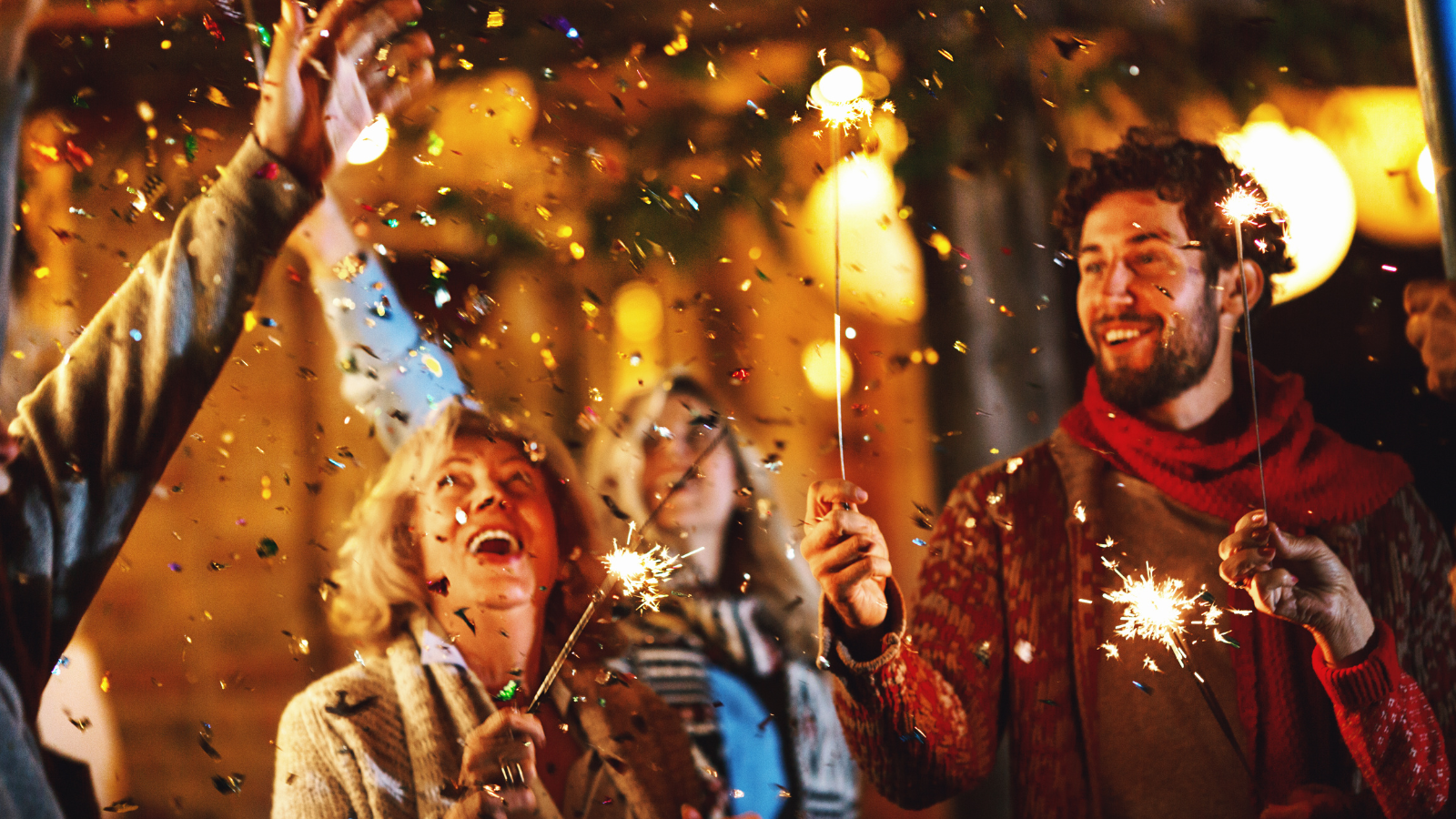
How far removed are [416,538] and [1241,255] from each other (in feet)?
3.59

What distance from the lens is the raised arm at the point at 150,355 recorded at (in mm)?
907

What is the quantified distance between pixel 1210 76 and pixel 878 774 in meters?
1.02

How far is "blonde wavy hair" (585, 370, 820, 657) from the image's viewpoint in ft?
3.79

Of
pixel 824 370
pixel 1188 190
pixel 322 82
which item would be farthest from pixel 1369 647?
pixel 322 82

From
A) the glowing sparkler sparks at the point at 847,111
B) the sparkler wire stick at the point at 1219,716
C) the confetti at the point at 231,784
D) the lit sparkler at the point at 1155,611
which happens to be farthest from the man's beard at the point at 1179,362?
the confetti at the point at 231,784

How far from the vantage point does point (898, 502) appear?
1.13 meters

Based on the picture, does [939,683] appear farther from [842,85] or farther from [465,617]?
[842,85]

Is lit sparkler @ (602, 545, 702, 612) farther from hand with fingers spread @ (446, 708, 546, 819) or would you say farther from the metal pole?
the metal pole

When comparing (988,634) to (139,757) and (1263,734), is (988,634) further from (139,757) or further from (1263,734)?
(139,757)

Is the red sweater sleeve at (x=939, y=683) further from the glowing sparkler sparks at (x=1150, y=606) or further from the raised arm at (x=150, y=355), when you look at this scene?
the raised arm at (x=150, y=355)

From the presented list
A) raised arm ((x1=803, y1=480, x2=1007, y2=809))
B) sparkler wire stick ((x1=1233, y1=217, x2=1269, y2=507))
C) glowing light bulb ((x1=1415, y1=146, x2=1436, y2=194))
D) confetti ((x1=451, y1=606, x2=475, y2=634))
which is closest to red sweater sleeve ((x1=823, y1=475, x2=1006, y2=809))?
raised arm ((x1=803, y1=480, x2=1007, y2=809))

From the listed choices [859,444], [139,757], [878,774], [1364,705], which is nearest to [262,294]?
[139,757]

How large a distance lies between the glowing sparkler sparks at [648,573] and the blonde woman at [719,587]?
0.01 m

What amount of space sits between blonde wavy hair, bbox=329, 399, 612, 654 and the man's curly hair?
2.40 ft
